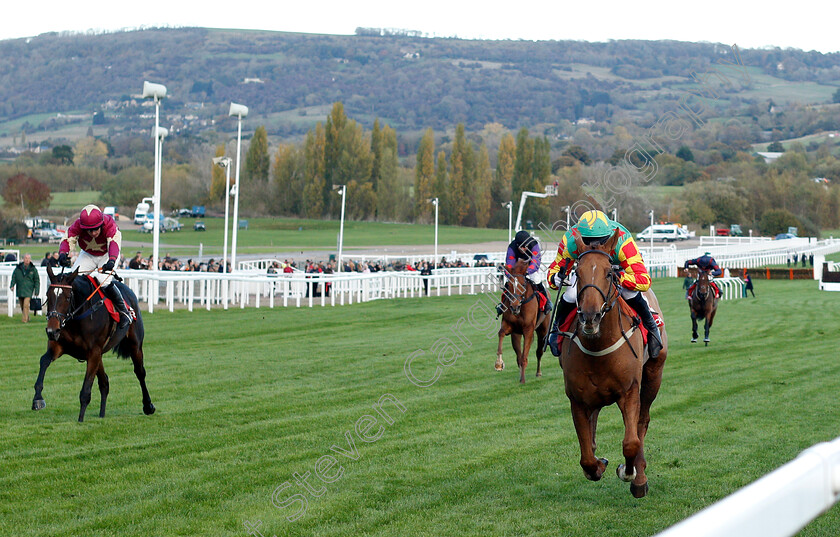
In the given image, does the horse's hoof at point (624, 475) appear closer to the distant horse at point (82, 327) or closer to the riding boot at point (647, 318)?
the riding boot at point (647, 318)

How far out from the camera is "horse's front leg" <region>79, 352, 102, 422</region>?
8.50 m

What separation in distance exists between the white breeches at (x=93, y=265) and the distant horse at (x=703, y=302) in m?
11.3

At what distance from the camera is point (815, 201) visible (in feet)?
243

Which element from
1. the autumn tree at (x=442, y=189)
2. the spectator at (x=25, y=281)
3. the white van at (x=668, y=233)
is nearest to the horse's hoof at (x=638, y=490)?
the spectator at (x=25, y=281)

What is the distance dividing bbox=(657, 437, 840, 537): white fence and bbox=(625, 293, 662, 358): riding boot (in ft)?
13.2

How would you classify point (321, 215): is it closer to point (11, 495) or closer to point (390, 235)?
point (390, 235)

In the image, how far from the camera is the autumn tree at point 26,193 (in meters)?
75.0

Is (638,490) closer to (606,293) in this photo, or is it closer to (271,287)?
(606,293)

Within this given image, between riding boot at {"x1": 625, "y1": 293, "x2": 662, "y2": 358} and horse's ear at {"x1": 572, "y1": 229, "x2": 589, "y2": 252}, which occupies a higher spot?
horse's ear at {"x1": 572, "y1": 229, "x2": 589, "y2": 252}

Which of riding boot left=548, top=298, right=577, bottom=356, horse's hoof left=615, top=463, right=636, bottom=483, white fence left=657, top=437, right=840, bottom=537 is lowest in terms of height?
horse's hoof left=615, top=463, right=636, bottom=483

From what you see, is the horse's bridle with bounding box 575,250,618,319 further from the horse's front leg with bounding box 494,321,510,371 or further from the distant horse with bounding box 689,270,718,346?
the distant horse with bounding box 689,270,718,346

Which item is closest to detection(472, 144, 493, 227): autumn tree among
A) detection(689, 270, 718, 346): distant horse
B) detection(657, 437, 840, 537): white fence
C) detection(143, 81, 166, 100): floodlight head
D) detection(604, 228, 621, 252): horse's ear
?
detection(143, 81, 166, 100): floodlight head

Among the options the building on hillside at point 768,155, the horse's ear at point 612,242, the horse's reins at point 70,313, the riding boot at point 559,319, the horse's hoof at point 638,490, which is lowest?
the horse's hoof at point 638,490

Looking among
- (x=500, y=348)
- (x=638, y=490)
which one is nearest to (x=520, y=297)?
(x=500, y=348)
